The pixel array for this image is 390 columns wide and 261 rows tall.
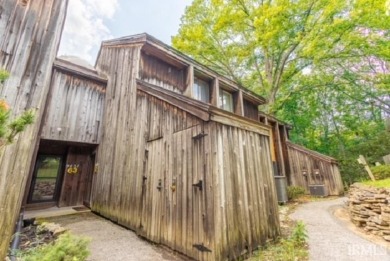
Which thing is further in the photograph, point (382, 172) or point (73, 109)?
point (382, 172)

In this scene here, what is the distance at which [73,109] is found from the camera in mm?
7844

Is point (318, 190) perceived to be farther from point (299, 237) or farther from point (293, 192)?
point (299, 237)

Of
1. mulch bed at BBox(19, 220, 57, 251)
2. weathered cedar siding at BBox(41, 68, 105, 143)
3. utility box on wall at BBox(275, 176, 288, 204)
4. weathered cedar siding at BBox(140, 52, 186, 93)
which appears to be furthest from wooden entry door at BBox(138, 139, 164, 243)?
utility box on wall at BBox(275, 176, 288, 204)

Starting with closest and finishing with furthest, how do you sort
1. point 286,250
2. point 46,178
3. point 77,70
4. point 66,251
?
point 66,251
point 286,250
point 77,70
point 46,178

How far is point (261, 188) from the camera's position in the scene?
4926mm

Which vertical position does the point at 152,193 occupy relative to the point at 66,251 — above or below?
above

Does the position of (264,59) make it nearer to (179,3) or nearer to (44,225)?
(179,3)

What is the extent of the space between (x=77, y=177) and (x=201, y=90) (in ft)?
22.5

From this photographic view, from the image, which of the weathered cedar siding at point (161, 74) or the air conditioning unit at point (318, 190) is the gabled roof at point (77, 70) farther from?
the air conditioning unit at point (318, 190)

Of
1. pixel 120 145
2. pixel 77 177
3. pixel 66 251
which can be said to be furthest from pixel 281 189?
pixel 77 177

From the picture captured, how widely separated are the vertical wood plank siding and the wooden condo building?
2cm

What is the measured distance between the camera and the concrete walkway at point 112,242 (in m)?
4.05

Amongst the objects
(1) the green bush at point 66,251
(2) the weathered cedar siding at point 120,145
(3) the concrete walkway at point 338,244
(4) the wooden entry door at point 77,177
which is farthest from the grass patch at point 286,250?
(4) the wooden entry door at point 77,177

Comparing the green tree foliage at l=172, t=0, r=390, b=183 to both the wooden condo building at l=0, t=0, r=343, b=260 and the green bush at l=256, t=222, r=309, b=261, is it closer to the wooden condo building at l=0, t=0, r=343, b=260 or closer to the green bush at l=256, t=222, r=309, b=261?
the wooden condo building at l=0, t=0, r=343, b=260
